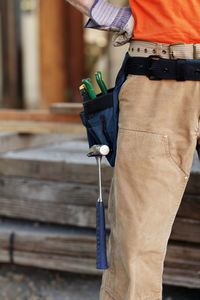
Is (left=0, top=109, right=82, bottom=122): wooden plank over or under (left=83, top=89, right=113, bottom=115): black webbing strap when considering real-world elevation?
under

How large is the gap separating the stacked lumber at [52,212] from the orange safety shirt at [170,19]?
1.27 meters

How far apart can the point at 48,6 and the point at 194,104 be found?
19.1 feet

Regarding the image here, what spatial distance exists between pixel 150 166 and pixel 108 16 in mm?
600

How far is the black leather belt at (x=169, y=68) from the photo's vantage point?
1558mm

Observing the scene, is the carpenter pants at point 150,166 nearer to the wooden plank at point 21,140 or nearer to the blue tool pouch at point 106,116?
the blue tool pouch at point 106,116

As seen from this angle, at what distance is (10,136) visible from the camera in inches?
133

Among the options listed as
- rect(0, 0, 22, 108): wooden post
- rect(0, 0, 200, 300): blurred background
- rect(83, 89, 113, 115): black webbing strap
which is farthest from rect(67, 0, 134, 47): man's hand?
rect(0, 0, 22, 108): wooden post

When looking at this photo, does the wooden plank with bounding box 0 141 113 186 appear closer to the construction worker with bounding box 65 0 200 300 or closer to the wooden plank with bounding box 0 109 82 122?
the wooden plank with bounding box 0 109 82 122

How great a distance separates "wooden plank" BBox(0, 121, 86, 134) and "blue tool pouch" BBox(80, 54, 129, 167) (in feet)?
5.06

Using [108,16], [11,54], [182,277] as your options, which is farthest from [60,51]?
[108,16]

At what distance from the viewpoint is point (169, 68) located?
1571 millimetres

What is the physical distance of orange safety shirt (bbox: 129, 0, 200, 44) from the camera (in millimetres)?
1538

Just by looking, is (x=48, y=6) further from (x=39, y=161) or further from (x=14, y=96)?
(x=39, y=161)

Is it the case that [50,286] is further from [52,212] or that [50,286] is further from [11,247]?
[52,212]
